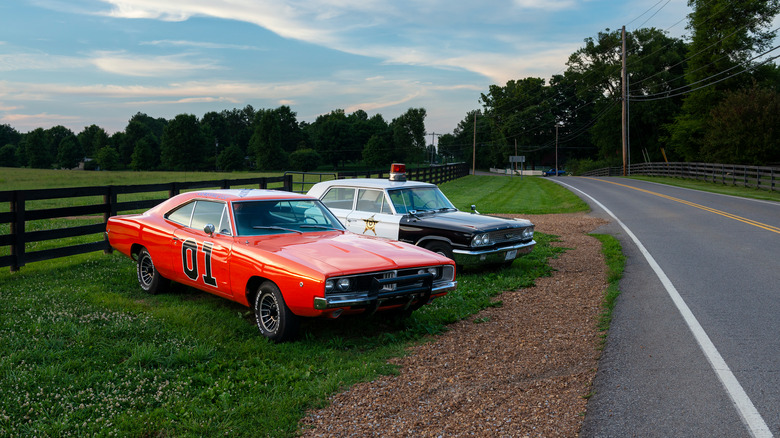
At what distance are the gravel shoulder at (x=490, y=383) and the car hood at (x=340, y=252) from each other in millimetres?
897

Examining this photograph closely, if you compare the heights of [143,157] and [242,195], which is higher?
[143,157]

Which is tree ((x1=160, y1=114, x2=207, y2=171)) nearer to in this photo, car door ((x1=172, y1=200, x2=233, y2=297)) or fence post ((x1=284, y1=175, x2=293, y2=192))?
fence post ((x1=284, y1=175, x2=293, y2=192))

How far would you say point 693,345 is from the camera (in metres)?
5.55

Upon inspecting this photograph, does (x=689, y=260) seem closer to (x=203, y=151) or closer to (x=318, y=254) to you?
(x=318, y=254)

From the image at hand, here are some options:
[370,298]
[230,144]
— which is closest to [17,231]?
[370,298]

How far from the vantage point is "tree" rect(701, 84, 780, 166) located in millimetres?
33531

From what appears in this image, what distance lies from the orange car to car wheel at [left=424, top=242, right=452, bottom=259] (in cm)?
215

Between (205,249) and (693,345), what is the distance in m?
5.27

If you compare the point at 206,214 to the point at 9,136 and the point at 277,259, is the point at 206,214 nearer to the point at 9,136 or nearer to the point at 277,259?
the point at 277,259

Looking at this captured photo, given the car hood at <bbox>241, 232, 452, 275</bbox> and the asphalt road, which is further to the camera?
the car hood at <bbox>241, 232, 452, 275</bbox>

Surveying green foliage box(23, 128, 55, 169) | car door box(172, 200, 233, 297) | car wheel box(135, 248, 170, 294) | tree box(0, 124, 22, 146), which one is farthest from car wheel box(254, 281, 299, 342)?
tree box(0, 124, 22, 146)

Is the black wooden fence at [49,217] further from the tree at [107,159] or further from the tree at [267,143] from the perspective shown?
the tree at [107,159]

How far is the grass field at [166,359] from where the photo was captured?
3998 millimetres

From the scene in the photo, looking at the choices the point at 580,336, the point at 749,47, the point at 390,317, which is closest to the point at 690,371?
the point at 580,336
